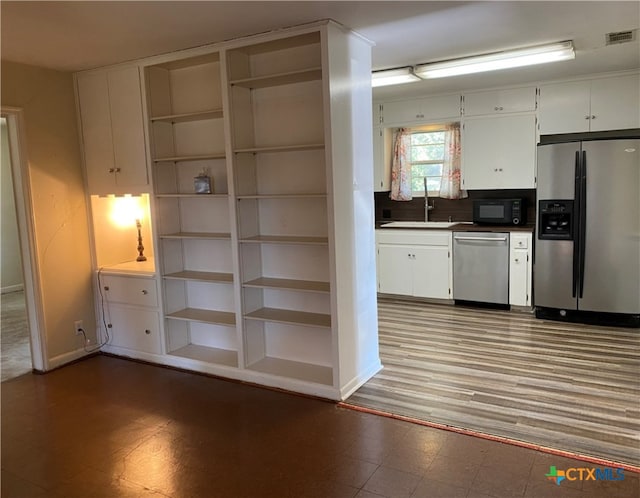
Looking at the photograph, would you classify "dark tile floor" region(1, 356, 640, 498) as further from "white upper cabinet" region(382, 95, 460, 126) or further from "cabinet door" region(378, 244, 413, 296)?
"white upper cabinet" region(382, 95, 460, 126)

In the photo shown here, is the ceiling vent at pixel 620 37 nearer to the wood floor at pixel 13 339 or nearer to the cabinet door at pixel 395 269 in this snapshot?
the cabinet door at pixel 395 269

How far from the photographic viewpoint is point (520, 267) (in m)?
5.27

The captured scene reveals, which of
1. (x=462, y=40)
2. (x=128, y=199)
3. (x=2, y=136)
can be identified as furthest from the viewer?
(x=2, y=136)

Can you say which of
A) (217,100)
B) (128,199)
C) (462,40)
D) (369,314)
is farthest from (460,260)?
(128,199)

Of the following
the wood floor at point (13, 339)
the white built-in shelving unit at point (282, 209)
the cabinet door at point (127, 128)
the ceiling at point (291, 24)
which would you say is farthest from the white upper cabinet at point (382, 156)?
the wood floor at point (13, 339)

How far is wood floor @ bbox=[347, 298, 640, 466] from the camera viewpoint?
2.85 m

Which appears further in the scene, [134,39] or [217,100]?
[217,100]

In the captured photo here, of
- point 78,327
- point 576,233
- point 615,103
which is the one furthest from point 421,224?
point 78,327

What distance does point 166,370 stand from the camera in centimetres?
403

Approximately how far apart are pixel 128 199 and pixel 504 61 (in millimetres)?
3473

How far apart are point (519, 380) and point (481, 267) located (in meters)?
2.07

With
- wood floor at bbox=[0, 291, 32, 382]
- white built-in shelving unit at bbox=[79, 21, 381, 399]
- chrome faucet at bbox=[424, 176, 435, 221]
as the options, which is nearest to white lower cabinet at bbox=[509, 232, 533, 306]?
chrome faucet at bbox=[424, 176, 435, 221]

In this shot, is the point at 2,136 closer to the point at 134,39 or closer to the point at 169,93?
the point at 169,93

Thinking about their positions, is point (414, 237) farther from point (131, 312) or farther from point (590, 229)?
point (131, 312)
